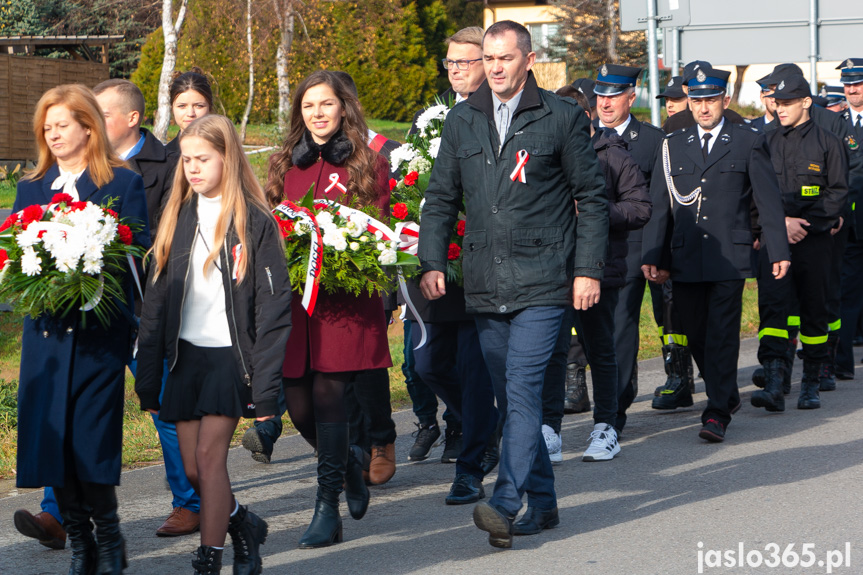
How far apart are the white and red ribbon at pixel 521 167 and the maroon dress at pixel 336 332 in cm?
76

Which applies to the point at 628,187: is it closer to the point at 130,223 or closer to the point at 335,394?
the point at 335,394

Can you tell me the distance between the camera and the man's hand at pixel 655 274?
810 cm

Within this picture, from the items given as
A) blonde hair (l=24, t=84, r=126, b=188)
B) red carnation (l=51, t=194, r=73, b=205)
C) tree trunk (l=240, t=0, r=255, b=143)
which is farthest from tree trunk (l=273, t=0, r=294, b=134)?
red carnation (l=51, t=194, r=73, b=205)

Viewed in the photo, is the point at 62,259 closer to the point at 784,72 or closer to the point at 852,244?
the point at 784,72

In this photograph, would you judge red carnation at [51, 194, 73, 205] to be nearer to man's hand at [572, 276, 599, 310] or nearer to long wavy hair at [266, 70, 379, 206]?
long wavy hair at [266, 70, 379, 206]

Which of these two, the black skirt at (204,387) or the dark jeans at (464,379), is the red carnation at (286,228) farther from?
the dark jeans at (464,379)

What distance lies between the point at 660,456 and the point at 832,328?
3.23 meters

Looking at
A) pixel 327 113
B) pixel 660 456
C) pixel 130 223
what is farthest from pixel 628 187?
pixel 130 223

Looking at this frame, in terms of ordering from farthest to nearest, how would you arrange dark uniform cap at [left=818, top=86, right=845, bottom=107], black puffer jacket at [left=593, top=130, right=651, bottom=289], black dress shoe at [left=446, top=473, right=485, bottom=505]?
dark uniform cap at [left=818, top=86, right=845, bottom=107], black puffer jacket at [left=593, top=130, right=651, bottom=289], black dress shoe at [left=446, top=473, right=485, bottom=505]

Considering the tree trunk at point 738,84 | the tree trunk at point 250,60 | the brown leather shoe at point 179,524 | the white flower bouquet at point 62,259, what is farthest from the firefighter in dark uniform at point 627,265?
the tree trunk at point 738,84

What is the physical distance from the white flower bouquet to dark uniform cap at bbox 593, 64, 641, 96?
4.32 metres

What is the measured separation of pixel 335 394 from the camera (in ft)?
18.2

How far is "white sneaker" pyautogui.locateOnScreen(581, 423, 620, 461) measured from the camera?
728 cm

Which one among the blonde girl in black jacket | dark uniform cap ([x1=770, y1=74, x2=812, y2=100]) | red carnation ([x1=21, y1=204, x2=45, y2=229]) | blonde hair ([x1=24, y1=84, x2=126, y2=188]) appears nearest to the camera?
the blonde girl in black jacket
